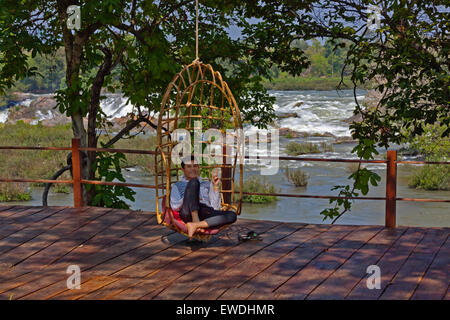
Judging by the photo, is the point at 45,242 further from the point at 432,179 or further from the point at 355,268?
the point at 432,179

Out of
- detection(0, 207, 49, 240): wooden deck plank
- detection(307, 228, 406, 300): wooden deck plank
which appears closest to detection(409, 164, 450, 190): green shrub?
detection(307, 228, 406, 300): wooden deck plank

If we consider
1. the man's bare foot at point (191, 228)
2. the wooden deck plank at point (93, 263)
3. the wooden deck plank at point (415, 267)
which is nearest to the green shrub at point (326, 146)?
the wooden deck plank at point (415, 267)

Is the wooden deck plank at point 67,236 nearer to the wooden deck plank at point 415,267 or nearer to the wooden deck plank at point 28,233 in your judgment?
the wooden deck plank at point 28,233

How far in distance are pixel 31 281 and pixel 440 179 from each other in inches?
668

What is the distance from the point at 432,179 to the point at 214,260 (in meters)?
15.5

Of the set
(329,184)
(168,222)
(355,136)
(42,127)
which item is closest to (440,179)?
(329,184)

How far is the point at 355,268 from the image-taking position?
562 cm

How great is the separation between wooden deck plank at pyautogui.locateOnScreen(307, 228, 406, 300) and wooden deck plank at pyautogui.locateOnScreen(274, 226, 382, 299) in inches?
2.1

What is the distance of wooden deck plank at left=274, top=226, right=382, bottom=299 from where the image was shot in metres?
5.02

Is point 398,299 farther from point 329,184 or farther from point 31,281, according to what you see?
point 329,184

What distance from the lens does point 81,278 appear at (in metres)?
5.36

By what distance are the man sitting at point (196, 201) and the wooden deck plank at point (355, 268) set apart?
4.05 feet

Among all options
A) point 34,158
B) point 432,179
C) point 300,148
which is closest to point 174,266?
point 432,179

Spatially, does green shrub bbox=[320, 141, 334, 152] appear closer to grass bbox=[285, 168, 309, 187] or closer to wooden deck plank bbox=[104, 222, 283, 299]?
grass bbox=[285, 168, 309, 187]
